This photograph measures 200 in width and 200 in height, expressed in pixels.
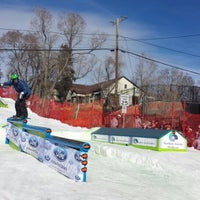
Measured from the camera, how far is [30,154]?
895 centimetres

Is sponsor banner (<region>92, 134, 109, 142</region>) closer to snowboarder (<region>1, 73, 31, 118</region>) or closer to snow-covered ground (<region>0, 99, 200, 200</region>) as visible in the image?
snow-covered ground (<region>0, 99, 200, 200</region>)

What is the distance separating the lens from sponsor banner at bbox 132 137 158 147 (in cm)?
1174

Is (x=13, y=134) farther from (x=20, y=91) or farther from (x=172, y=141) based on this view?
(x=172, y=141)

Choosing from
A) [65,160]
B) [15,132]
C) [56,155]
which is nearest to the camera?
[65,160]

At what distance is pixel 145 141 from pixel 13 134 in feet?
15.6

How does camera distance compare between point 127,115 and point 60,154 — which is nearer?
point 60,154

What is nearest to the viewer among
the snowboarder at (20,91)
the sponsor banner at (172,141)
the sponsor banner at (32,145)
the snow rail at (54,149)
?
the snow rail at (54,149)

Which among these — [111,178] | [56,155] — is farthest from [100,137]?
[56,155]

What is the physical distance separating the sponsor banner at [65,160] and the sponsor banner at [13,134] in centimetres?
271

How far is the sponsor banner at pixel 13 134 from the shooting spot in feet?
33.3

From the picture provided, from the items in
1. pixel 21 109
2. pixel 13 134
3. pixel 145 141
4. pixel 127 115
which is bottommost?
pixel 145 141

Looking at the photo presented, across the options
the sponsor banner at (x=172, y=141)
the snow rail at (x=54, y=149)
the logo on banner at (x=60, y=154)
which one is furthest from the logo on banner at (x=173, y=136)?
the logo on banner at (x=60, y=154)

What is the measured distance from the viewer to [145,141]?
12.1 m

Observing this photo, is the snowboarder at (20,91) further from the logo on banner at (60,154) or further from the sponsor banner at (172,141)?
the logo on banner at (60,154)
